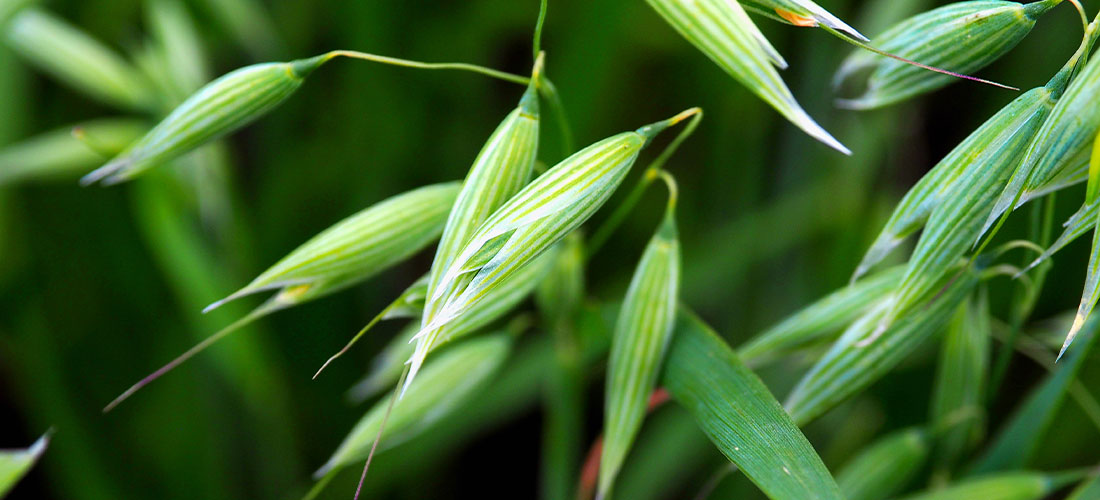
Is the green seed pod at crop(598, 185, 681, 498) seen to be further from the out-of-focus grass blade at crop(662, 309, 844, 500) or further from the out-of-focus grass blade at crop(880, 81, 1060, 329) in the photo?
the out-of-focus grass blade at crop(880, 81, 1060, 329)

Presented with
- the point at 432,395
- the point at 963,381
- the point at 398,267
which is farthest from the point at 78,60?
the point at 963,381

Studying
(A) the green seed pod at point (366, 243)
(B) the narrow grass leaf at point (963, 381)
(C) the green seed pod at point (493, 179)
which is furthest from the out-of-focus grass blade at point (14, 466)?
(B) the narrow grass leaf at point (963, 381)

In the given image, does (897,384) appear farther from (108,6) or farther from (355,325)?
(108,6)

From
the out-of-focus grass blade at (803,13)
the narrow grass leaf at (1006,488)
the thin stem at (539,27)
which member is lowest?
the narrow grass leaf at (1006,488)

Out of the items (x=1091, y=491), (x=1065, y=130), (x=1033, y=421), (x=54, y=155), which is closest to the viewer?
(x=1065, y=130)

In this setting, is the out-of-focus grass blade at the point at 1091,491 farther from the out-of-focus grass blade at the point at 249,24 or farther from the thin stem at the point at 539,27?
the out-of-focus grass blade at the point at 249,24

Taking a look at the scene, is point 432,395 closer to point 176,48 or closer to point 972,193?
point 972,193

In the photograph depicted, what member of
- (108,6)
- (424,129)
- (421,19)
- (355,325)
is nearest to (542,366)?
(355,325)
